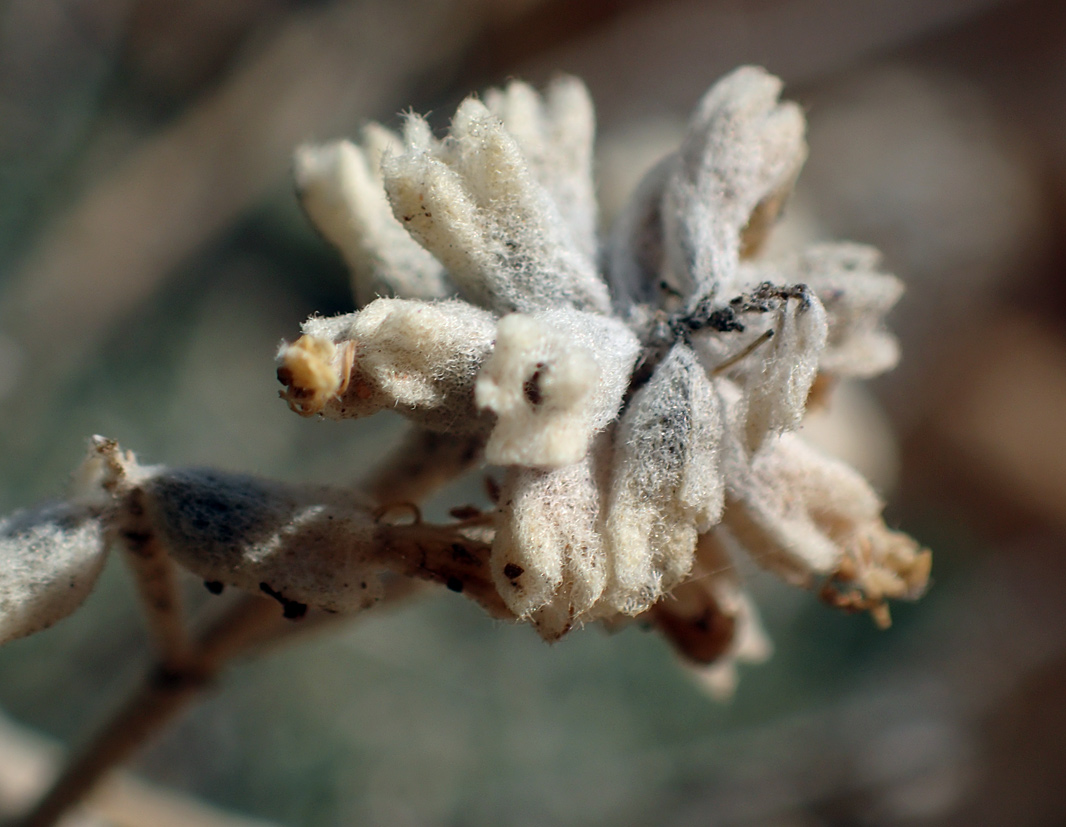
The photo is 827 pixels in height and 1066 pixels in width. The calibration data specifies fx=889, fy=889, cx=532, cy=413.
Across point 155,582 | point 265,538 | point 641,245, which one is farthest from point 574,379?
point 155,582

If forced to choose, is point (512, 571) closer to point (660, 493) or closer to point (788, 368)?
point (660, 493)

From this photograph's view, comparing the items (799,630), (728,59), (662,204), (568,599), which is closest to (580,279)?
(662,204)

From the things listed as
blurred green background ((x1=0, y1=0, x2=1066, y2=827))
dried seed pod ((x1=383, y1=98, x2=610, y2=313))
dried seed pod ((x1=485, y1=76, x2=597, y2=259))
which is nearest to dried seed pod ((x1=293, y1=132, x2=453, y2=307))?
dried seed pod ((x1=383, y1=98, x2=610, y2=313))

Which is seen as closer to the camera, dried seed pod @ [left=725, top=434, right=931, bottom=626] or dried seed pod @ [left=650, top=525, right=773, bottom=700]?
dried seed pod @ [left=725, top=434, right=931, bottom=626]

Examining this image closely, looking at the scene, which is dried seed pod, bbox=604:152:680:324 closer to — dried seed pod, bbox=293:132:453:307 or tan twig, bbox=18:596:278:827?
dried seed pod, bbox=293:132:453:307

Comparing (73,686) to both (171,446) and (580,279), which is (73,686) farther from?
(580,279)

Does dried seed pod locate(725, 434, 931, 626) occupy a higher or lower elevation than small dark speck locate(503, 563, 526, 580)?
lower
